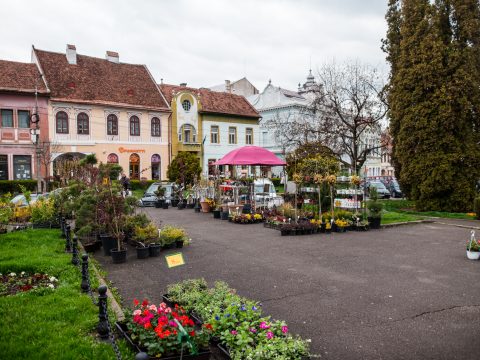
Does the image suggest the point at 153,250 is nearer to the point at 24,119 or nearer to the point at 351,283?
the point at 351,283

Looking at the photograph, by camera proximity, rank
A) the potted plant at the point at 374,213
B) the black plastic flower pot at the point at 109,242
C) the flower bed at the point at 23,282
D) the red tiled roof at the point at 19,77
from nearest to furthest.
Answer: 1. the flower bed at the point at 23,282
2. the black plastic flower pot at the point at 109,242
3. the potted plant at the point at 374,213
4. the red tiled roof at the point at 19,77

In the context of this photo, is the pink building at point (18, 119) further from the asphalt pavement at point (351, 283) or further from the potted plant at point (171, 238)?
the potted plant at point (171, 238)

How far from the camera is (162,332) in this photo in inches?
167

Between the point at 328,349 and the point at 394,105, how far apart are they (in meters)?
20.3

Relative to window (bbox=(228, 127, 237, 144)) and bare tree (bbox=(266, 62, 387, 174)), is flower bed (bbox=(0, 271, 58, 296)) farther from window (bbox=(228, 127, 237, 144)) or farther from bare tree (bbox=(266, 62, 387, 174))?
window (bbox=(228, 127, 237, 144))

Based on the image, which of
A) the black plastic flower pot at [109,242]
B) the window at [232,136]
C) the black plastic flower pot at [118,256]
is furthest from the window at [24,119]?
the black plastic flower pot at [118,256]

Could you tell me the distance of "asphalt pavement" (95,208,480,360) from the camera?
198 inches

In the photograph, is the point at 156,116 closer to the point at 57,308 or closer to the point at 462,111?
the point at 462,111

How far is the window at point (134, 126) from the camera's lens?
37.5m

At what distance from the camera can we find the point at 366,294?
6859mm

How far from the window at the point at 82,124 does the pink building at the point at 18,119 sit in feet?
8.72

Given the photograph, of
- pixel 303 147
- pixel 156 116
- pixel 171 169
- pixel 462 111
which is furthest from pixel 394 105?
pixel 156 116

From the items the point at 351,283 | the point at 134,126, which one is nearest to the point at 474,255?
the point at 351,283

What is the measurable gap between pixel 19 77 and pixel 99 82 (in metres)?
6.53
